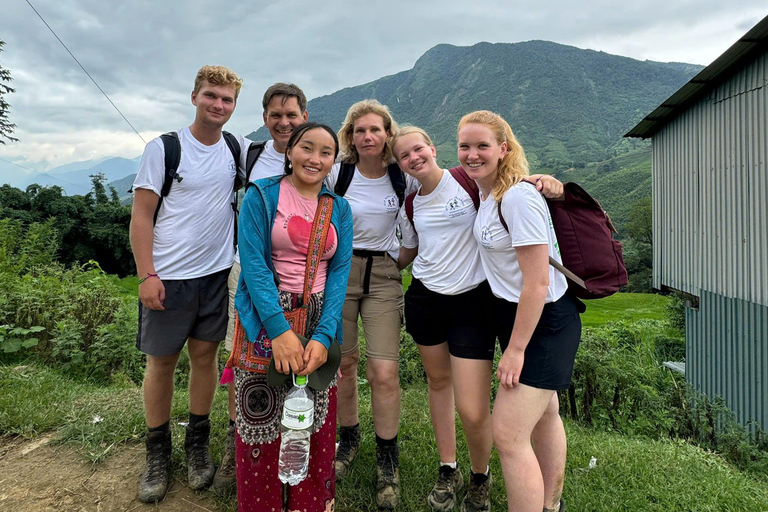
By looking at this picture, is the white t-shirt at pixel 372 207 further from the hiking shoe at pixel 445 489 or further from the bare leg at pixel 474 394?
the hiking shoe at pixel 445 489

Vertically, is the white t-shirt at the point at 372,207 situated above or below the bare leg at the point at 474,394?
→ above

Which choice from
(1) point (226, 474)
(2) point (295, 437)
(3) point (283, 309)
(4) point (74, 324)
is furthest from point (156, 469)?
(4) point (74, 324)

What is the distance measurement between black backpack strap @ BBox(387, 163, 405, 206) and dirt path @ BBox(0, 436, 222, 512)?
2.44 metres

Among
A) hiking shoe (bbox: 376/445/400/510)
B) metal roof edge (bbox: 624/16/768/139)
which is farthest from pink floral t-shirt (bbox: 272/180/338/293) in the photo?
metal roof edge (bbox: 624/16/768/139)

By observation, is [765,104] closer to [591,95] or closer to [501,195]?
[501,195]

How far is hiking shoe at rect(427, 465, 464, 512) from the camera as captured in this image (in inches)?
118

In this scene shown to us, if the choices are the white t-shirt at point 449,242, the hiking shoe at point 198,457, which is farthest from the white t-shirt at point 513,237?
the hiking shoe at point 198,457

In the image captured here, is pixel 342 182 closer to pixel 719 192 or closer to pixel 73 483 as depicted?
pixel 73 483

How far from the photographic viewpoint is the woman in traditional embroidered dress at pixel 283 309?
228 centimetres

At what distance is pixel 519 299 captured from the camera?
2346 mm

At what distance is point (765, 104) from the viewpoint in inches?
361

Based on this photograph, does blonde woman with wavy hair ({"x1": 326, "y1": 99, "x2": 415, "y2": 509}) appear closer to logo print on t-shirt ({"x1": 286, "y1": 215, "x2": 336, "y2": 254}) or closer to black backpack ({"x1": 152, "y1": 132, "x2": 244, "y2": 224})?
logo print on t-shirt ({"x1": 286, "y1": 215, "x2": 336, "y2": 254})

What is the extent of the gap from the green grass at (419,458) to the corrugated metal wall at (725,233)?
718 centimetres

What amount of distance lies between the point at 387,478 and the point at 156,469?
1.60 metres
